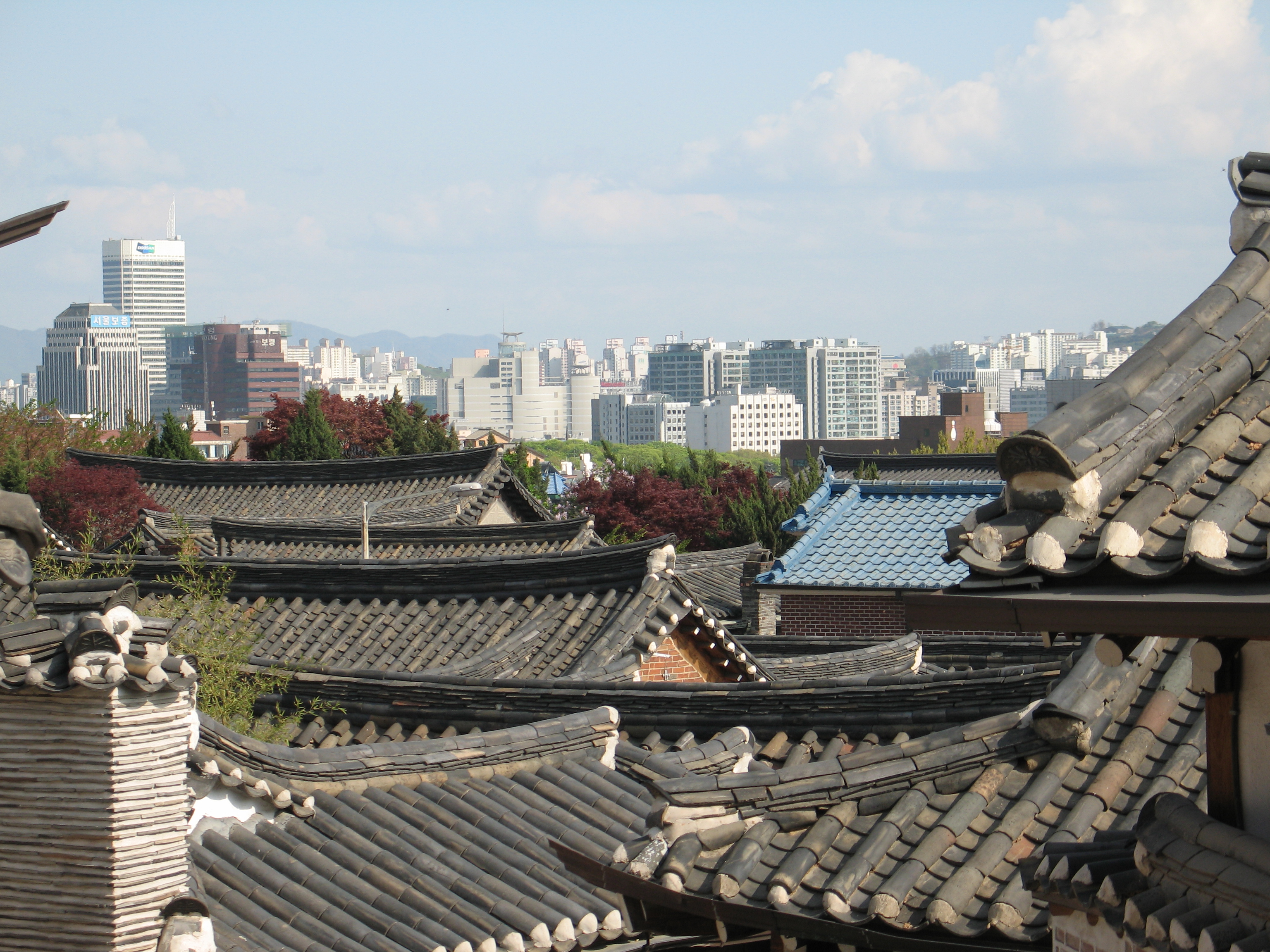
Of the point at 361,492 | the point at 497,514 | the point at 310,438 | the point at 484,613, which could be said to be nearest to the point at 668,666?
the point at 484,613

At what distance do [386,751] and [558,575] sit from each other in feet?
16.9

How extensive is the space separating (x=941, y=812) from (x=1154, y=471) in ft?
7.63

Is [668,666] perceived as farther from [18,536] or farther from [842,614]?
[842,614]

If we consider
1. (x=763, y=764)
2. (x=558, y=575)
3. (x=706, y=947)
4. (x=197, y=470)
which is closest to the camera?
(x=706, y=947)

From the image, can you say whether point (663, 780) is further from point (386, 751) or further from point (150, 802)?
point (386, 751)

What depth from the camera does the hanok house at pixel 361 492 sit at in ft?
90.9

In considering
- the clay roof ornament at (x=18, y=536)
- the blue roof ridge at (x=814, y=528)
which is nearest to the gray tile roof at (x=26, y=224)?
the clay roof ornament at (x=18, y=536)

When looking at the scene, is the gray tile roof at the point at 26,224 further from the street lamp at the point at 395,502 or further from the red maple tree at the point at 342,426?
the red maple tree at the point at 342,426

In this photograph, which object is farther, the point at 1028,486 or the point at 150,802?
the point at 150,802

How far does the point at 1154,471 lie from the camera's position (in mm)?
3791

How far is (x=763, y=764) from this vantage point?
28.7 ft

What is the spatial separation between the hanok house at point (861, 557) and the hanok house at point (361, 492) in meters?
6.67

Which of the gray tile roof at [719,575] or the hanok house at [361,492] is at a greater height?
the hanok house at [361,492]

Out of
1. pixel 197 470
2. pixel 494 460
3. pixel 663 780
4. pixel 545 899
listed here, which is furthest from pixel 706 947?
pixel 197 470
